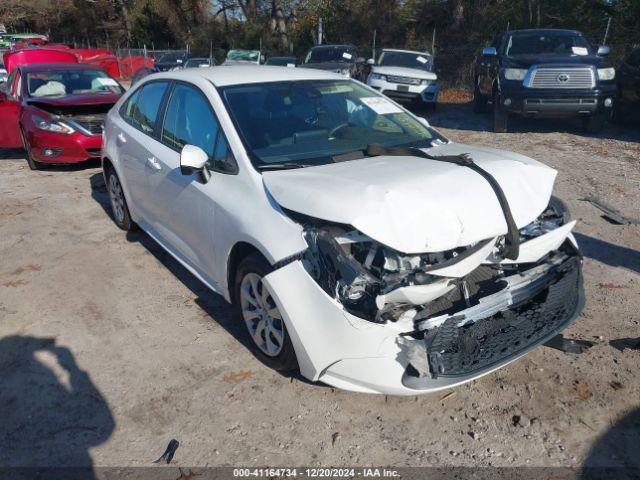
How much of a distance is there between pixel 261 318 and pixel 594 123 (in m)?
8.99

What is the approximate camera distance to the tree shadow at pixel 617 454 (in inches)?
103

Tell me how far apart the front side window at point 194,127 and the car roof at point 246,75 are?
151mm

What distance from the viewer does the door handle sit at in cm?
435

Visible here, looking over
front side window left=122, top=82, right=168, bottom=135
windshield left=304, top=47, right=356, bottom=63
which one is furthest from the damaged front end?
windshield left=304, top=47, right=356, bottom=63

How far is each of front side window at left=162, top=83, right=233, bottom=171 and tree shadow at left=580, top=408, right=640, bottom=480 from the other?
261cm

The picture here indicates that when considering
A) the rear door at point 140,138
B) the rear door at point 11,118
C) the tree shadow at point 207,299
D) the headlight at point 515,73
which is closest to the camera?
the tree shadow at point 207,299

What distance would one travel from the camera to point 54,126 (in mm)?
7977

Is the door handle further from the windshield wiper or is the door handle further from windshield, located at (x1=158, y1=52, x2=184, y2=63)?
windshield, located at (x1=158, y1=52, x2=184, y2=63)

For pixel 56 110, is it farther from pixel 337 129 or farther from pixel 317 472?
pixel 317 472

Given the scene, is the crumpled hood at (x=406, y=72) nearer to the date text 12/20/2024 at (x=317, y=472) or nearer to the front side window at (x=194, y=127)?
the front side window at (x=194, y=127)

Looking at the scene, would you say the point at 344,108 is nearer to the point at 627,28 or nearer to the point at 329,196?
the point at 329,196

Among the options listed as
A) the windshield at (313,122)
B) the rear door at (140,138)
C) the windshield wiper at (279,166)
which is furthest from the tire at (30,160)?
the windshield wiper at (279,166)

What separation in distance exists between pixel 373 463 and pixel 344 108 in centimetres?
261

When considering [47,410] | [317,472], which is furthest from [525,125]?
[47,410]
